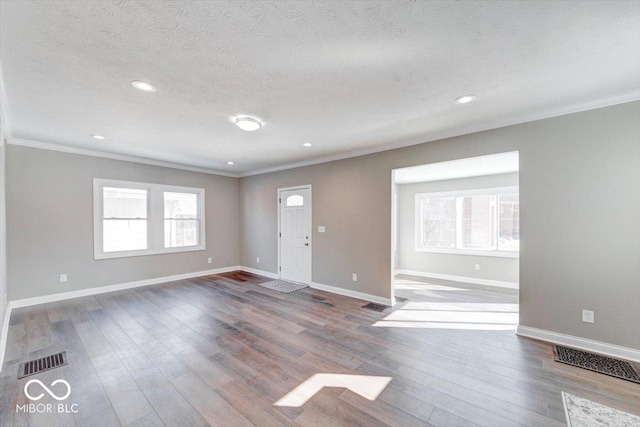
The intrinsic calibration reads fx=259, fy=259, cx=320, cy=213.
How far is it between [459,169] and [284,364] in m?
4.82

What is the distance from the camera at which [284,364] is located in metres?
2.60

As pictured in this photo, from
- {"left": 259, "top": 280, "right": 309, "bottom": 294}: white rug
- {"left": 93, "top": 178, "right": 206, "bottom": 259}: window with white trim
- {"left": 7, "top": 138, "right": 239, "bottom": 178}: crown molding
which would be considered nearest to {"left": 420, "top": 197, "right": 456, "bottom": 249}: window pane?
{"left": 259, "top": 280, "right": 309, "bottom": 294}: white rug

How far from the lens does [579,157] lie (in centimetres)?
293

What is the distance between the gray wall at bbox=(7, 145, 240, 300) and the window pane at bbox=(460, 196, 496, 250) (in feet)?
23.3

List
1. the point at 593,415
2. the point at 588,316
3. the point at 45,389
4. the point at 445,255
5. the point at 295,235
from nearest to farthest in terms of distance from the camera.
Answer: the point at 593,415, the point at 45,389, the point at 588,316, the point at 295,235, the point at 445,255

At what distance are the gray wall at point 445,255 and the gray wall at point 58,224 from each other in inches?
237

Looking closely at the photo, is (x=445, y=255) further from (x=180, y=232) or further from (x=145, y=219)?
(x=145, y=219)

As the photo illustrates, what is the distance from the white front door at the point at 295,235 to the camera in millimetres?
5695

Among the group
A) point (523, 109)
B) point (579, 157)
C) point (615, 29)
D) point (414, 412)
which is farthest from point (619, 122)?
point (414, 412)

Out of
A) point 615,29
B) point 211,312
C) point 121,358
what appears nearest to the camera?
point 615,29

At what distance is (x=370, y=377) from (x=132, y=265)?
17.4 ft

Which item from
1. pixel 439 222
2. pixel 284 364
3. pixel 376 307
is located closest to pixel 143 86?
pixel 284 364

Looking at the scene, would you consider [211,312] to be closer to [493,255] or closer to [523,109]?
[523,109]

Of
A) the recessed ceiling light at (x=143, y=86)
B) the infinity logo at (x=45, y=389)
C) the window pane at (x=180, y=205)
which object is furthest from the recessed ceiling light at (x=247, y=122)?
the window pane at (x=180, y=205)
